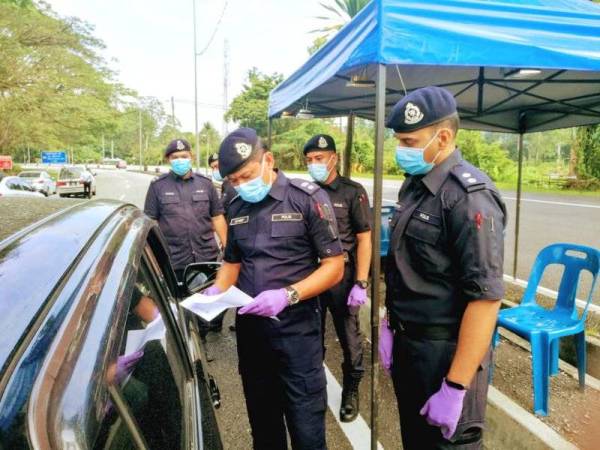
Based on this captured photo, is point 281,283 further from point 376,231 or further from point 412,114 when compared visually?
point 412,114

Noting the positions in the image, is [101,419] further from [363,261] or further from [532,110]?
[532,110]

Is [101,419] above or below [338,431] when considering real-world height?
above

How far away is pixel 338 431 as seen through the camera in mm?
2594

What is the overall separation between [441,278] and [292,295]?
2.00 feet

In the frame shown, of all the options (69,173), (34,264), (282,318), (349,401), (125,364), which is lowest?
(349,401)

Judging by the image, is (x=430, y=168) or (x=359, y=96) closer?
(x=430, y=168)

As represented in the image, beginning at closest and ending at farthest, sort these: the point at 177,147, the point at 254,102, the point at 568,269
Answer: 1. the point at 568,269
2. the point at 177,147
3. the point at 254,102

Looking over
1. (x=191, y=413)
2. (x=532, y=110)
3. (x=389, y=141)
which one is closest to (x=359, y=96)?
(x=532, y=110)

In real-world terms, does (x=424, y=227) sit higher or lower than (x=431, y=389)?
higher

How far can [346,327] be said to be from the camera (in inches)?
112

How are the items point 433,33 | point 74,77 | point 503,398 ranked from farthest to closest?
point 74,77, point 503,398, point 433,33

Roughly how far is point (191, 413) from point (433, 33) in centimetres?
199

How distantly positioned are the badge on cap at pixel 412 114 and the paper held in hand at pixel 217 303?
0.94 m

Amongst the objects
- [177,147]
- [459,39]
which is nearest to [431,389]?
[459,39]
